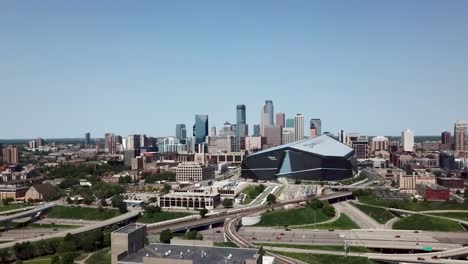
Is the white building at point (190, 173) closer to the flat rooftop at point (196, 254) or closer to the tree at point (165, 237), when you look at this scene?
the tree at point (165, 237)

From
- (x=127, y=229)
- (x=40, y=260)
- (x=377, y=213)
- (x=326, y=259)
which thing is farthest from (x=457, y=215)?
(x=40, y=260)

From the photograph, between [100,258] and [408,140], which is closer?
[100,258]

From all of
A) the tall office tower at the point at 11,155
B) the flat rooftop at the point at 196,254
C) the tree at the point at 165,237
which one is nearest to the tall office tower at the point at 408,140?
the tall office tower at the point at 11,155

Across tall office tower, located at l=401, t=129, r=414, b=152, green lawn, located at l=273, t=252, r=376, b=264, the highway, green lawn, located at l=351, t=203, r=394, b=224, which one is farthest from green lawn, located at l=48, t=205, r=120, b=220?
tall office tower, located at l=401, t=129, r=414, b=152

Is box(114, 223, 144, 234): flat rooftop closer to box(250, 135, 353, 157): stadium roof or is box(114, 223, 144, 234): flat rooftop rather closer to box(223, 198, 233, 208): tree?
box(223, 198, 233, 208): tree

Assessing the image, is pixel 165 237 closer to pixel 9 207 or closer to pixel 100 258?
pixel 100 258

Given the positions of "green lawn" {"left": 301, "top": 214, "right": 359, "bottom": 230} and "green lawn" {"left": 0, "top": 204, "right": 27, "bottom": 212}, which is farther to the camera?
"green lawn" {"left": 0, "top": 204, "right": 27, "bottom": 212}
